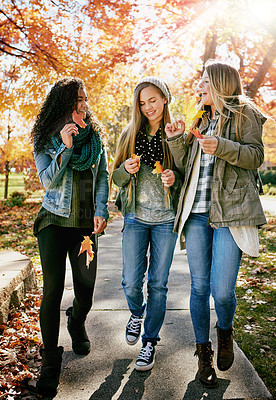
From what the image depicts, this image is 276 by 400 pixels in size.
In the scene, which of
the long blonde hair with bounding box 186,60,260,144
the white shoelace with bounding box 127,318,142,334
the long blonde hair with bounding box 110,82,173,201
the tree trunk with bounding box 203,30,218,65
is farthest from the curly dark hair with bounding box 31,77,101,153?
the tree trunk with bounding box 203,30,218,65

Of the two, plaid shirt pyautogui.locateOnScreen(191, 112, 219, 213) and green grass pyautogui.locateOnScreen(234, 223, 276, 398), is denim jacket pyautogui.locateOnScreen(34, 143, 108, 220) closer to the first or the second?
plaid shirt pyautogui.locateOnScreen(191, 112, 219, 213)

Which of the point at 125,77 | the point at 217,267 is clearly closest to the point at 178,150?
the point at 217,267

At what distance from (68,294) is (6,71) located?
1025 centimetres

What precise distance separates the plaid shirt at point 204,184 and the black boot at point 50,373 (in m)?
1.38

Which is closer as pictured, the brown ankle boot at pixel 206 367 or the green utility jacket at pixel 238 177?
the green utility jacket at pixel 238 177

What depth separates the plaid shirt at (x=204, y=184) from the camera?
8.46ft

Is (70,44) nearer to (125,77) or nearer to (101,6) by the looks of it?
(101,6)

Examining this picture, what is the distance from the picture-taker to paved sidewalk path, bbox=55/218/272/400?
2.45 meters

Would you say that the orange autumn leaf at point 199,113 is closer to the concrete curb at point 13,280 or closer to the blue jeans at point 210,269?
the blue jeans at point 210,269

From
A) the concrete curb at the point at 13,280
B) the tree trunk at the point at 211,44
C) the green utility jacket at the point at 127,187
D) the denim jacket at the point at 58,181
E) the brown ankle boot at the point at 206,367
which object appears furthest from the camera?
the tree trunk at the point at 211,44

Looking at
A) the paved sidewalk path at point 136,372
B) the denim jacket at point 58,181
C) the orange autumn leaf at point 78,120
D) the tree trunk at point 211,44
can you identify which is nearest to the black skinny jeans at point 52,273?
the denim jacket at point 58,181

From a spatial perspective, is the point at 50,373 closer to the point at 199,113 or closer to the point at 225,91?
the point at 199,113

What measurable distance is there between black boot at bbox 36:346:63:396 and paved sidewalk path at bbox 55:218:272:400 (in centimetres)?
7

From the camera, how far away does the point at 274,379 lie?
8.69ft
